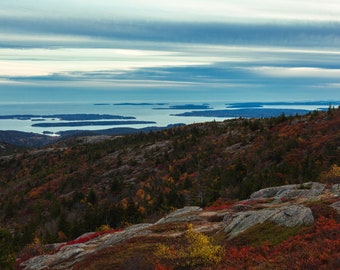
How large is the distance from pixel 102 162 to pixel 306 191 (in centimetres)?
7640

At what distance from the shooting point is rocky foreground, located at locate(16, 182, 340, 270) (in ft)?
62.7

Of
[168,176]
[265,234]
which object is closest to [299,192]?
[265,234]

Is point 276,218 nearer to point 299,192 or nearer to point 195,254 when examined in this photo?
point 195,254

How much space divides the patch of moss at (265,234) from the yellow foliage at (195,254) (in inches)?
60.4

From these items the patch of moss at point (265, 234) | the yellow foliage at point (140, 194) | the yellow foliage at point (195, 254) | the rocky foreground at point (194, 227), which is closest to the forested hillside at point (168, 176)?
the yellow foliage at point (140, 194)

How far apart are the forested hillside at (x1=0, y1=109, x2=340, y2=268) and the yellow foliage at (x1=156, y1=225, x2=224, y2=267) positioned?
571 inches

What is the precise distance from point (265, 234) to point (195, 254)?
12.4 feet

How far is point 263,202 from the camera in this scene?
89.8ft

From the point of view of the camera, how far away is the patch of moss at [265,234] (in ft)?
58.1

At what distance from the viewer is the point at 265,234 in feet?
60.4

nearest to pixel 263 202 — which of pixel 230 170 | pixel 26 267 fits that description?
pixel 26 267

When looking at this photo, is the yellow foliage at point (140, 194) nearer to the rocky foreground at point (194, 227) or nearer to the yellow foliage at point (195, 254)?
the rocky foreground at point (194, 227)

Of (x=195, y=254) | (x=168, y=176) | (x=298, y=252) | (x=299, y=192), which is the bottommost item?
(x=168, y=176)

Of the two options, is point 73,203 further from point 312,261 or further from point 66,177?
point 312,261
